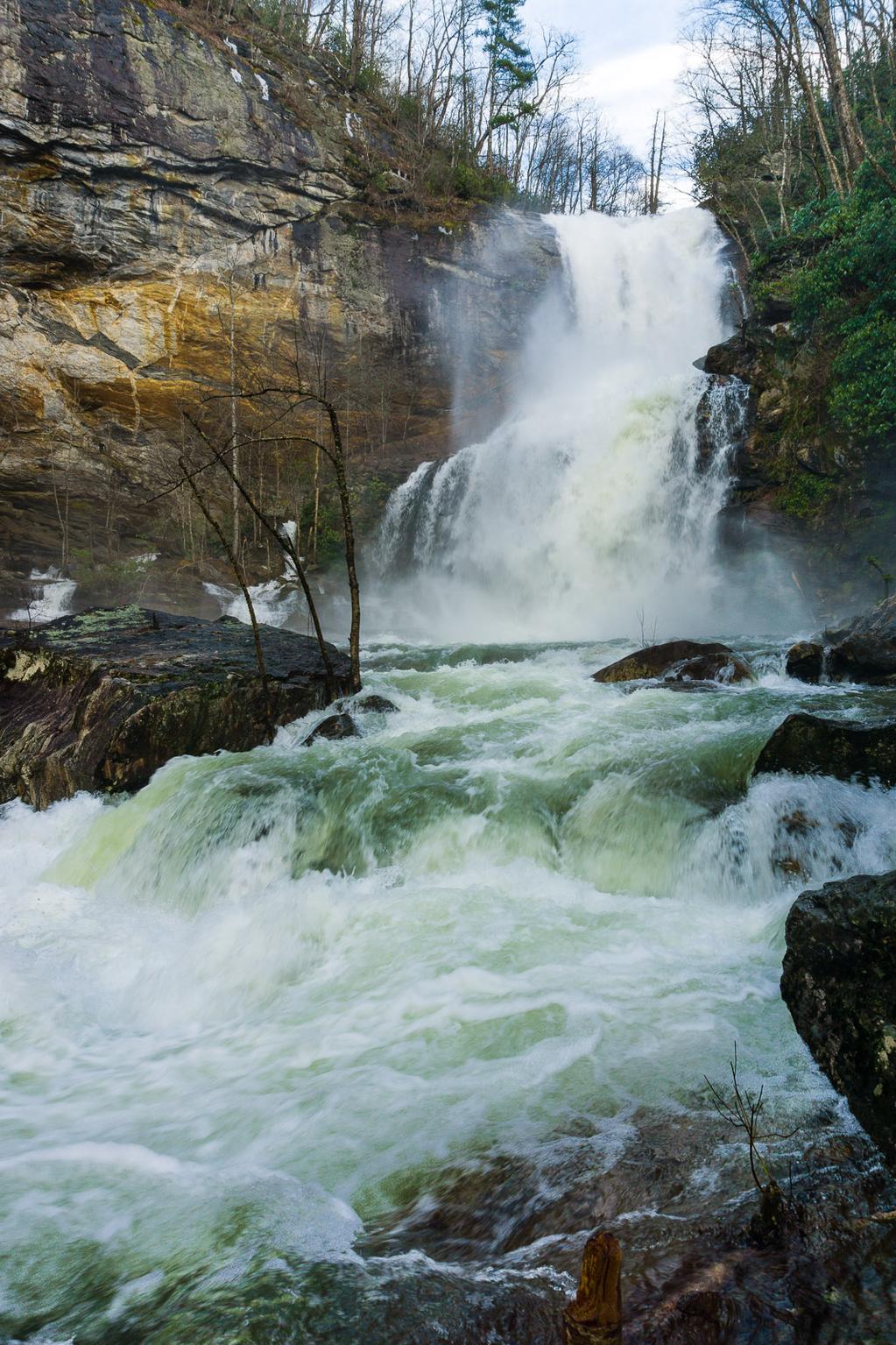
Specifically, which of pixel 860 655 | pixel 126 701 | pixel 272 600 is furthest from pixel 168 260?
pixel 860 655

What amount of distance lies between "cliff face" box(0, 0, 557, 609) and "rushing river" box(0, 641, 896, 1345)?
15104 mm

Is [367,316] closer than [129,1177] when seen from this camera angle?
No

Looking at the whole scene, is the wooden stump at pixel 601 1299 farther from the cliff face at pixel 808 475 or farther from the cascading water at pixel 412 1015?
the cliff face at pixel 808 475

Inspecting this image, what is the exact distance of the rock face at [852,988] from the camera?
2.44 meters

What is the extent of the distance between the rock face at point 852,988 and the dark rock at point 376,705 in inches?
265

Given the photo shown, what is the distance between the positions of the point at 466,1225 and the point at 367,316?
26752 mm

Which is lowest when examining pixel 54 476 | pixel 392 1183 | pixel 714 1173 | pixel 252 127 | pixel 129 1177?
pixel 129 1177

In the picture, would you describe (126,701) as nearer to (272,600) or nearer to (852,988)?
(852,988)

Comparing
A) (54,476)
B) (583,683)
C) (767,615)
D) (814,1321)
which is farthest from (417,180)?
(814,1321)

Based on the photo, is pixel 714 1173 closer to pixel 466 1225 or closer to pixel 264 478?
pixel 466 1225

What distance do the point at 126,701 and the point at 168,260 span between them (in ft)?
62.8

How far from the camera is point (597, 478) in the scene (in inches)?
737

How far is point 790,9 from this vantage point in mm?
17734

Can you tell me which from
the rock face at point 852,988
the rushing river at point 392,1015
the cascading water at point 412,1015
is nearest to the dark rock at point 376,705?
the cascading water at point 412,1015
